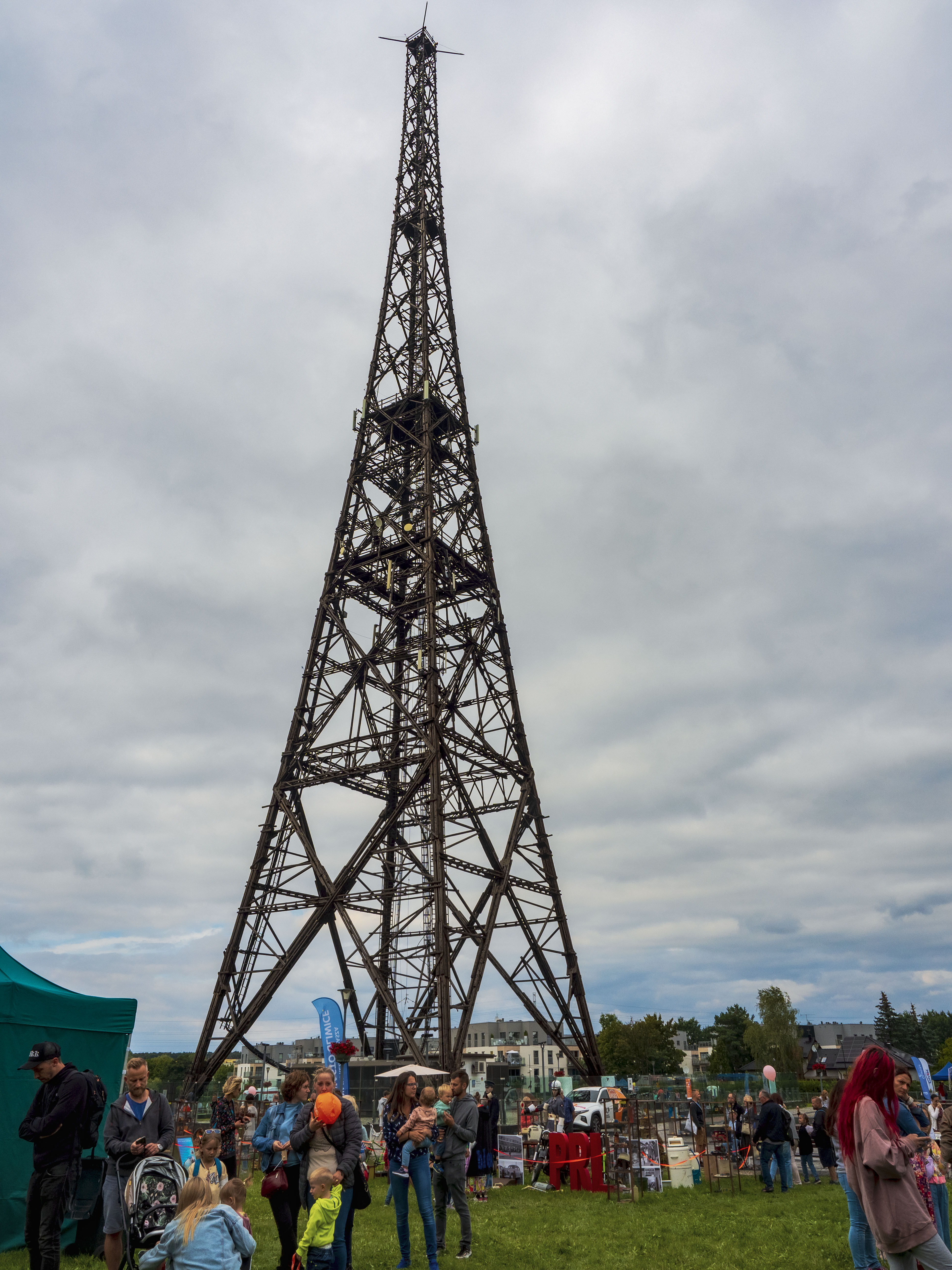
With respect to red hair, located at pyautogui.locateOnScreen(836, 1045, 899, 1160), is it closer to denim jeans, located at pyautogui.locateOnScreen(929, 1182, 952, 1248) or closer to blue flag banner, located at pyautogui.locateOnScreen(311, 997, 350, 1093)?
denim jeans, located at pyautogui.locateOnScreen(929, 1182, 952, 1248)

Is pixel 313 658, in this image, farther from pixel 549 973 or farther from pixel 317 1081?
pixel 317 1081

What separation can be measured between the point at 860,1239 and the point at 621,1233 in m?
4.63

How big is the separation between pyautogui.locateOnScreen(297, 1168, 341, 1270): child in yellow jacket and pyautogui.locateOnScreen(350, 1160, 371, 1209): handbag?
2.14 feet

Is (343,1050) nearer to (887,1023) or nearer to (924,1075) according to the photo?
→ (924,1075)

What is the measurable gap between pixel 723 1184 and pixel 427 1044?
775 cm

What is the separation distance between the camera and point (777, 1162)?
48.9ft

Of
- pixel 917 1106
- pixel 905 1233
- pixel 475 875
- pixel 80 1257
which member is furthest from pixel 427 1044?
pixel 905 1233

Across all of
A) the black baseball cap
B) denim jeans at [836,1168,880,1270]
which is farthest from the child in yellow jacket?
denim jeans at [836,1168,880,1270]

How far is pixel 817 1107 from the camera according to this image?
17281 mm

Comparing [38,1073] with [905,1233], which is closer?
Result: [905,1233]

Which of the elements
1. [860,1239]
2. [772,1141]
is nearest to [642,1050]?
[772,1141]

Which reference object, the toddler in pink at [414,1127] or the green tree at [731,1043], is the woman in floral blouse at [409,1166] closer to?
the toddler in pink at [414,1127]

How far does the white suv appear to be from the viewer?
20872 mm

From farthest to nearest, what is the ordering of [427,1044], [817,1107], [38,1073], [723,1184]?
[427,1044]
[817,1107]
[723,1184]
[38,1073]
